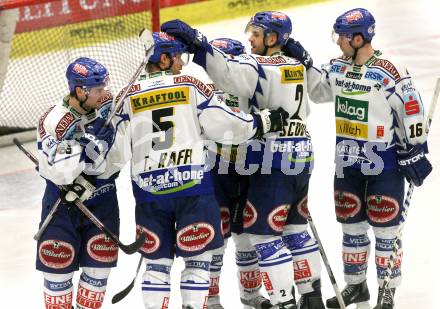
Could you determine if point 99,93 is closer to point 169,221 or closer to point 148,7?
point 169,221

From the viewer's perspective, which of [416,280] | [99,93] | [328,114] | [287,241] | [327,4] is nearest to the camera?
[99,93]

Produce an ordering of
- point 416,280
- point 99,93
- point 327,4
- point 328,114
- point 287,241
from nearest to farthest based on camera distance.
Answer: point 99,93 < point 287,241 < point 416,280 < point 328,114 < point 327,4

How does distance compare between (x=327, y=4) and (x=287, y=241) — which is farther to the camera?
(x=327, y=4)

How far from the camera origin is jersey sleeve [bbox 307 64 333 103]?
615 cm

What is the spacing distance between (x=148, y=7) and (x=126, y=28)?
604mm

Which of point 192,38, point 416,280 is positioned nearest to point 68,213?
point 192,38

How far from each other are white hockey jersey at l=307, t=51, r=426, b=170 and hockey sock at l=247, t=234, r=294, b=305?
660mm

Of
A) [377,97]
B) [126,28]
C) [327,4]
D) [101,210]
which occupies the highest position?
[377,97]

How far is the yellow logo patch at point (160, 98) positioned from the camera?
5.39 metres

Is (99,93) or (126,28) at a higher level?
(99,93)

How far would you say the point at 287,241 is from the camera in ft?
19.9

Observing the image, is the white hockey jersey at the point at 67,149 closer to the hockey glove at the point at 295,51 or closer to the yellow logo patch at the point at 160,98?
the yellow logo patch at the point at 160,98

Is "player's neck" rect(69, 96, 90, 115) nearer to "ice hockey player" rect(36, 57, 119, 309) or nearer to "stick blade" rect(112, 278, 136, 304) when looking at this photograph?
"ice hockey player" rect(36, 57, 119, 309)

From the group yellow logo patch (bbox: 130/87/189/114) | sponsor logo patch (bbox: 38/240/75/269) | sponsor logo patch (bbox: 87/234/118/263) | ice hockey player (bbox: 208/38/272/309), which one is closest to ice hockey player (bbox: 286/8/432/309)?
ice hockey player (bbox: 208/38/272/309)
